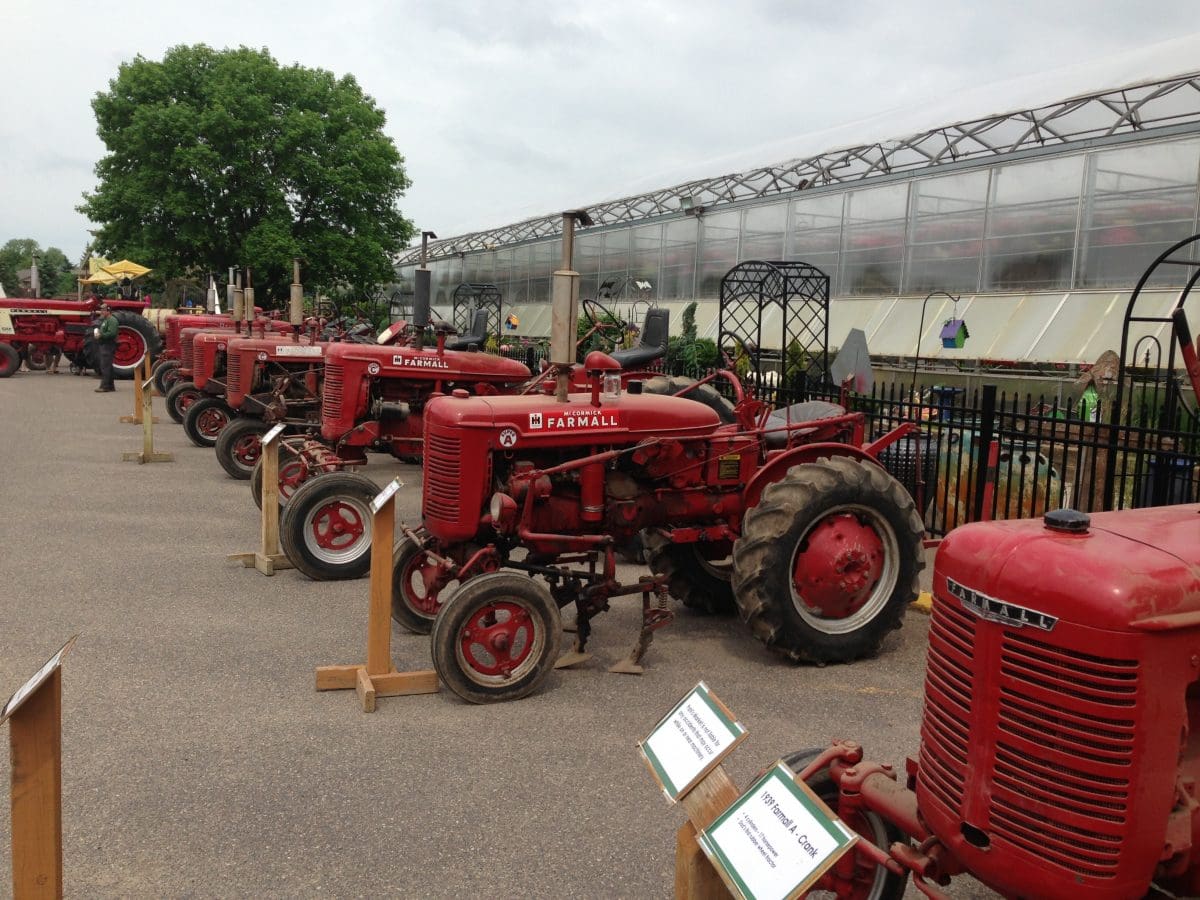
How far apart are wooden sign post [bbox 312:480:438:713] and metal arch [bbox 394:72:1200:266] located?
11.8 meters

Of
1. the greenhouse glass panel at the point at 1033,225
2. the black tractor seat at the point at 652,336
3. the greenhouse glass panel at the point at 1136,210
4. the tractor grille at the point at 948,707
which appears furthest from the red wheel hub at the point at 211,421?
the tractor grille at the point at 948,707

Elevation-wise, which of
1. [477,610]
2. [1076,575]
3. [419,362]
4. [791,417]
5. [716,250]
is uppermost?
[716,250]

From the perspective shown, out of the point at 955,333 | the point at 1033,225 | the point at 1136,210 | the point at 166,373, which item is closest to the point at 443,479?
the point at 955,333

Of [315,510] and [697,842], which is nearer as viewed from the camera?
[697,842]

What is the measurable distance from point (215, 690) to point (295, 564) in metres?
1.85

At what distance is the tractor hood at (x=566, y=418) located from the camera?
15.2 ft

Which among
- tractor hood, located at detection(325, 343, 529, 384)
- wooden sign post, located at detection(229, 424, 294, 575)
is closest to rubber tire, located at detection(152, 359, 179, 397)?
tractor hood, located at detection(325, 343, 529, 384)

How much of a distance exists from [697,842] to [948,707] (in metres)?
0.62

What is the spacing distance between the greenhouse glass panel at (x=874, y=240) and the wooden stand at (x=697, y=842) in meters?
14.4

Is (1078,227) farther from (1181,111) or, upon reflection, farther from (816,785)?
(816,785)

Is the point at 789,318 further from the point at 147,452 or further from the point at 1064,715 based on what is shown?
the point at 1064,715

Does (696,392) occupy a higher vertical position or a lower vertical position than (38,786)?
higher

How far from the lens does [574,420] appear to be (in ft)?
15.5

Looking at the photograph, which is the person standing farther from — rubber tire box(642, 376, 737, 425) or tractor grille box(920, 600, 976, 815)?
tractor grille box(920, 600, 976, 815)
